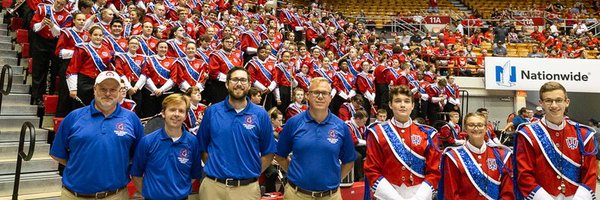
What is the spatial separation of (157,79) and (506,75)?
10.1m

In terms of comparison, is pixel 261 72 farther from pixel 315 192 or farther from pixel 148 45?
pixel 315 192

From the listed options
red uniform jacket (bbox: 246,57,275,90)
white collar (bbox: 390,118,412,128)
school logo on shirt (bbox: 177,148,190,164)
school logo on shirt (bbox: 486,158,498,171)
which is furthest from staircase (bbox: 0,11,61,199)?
school logo on shirt (bbox: 486,158,498,171)

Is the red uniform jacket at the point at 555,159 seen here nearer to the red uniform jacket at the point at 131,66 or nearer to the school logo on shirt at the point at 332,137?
the school logo on shirt at the point at 332,137

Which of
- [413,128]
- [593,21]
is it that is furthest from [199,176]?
[593,21]

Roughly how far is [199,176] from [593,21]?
794 inches

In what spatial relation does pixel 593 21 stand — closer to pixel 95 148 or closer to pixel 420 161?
pixel 420 161

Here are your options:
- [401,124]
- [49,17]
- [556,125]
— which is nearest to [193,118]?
[49,17]

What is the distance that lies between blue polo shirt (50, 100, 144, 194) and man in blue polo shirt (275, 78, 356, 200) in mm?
1032

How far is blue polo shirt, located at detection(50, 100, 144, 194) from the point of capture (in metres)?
3.16

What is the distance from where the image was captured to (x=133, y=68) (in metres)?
6.38

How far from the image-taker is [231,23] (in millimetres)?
9875

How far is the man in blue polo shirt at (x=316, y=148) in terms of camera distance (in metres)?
3.45

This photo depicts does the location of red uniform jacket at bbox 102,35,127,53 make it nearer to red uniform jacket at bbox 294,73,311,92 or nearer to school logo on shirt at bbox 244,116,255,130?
red uniform jacket at bbox 294,73,311,92

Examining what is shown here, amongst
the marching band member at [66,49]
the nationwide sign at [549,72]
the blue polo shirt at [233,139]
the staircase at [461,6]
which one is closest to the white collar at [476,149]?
the blue polo shirt at [233,139]
